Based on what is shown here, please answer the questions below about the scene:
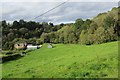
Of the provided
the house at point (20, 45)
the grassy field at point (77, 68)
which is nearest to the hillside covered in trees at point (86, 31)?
the house at point (20, 45)

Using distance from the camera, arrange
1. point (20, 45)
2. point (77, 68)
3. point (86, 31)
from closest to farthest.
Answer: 1. point (77, 68)
2. point (86, 31)
3. point (20, 45)

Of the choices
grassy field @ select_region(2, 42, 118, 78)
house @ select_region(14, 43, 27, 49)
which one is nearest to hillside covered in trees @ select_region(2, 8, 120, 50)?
house @ select_region(14, 43, 27, 49)

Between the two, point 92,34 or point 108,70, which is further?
point 92,34

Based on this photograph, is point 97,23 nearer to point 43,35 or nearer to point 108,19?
point 108,19

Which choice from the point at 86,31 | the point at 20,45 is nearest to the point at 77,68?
the point at 86,31

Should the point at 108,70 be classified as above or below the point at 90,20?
below

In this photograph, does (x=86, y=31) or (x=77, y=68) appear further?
(x=86, y=31)

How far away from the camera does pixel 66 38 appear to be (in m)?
58.4

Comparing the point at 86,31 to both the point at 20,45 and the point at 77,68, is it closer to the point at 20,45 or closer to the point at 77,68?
the point at 20,45

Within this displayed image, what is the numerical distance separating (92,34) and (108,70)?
32837 millimetres

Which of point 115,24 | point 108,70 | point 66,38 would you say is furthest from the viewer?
point 66,38

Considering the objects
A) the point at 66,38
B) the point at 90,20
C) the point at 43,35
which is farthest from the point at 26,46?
the point at 90,20

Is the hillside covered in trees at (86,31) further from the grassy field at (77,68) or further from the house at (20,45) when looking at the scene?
the grassy field at (77,68)

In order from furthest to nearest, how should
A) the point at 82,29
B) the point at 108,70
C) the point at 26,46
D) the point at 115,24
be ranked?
the point at 26,46
the point at 82,29
the point at 115,24
the point at 108,70
